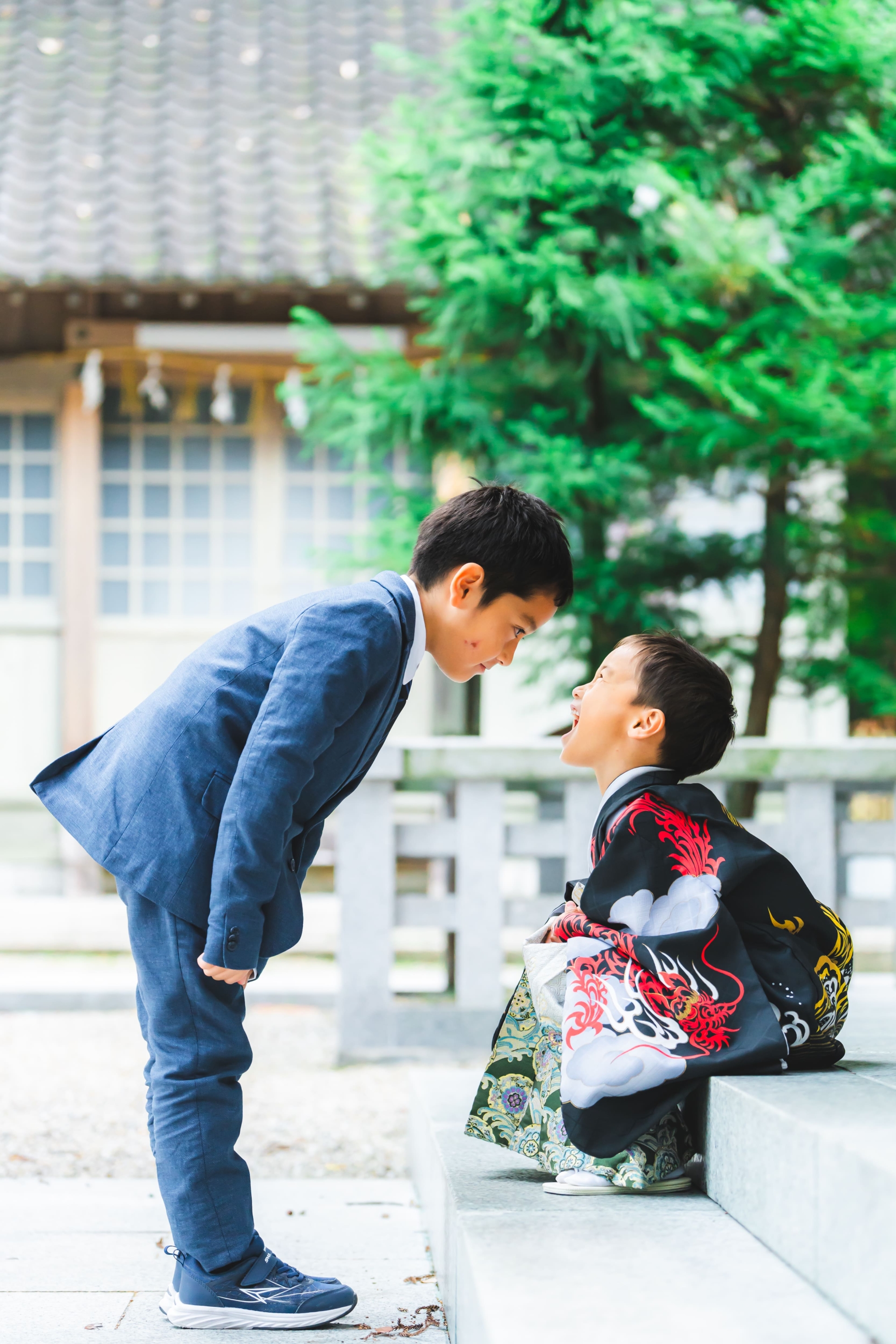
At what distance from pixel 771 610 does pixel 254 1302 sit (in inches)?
175

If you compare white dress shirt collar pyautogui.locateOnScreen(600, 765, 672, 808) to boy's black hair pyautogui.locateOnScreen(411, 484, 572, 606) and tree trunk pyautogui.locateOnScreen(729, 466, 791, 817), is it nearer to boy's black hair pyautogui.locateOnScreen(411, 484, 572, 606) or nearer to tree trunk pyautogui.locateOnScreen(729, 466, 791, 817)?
boy's black hair pyautogui.locateOnScreen(411, 484, 572, 606)

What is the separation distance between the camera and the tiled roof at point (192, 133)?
257 inches

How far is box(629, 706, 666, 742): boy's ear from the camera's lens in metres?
2.02

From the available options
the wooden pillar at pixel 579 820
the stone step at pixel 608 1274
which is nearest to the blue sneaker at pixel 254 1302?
the stone step at pixel 608 1274

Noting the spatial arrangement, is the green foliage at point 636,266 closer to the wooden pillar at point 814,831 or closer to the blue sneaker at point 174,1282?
the wooden pillar at point 814,831

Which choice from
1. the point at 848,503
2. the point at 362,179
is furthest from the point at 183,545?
the point at 848,503

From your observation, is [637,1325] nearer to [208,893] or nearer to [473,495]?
[208,893]

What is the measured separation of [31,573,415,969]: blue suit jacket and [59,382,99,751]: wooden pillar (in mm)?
5203

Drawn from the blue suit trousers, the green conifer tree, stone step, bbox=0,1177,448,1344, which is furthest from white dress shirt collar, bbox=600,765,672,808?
the green conifer tree

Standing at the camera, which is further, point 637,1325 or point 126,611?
point 126,611

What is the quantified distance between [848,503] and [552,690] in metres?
1.81

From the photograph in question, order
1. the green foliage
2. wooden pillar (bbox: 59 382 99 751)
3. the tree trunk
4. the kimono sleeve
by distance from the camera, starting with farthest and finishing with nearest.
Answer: wooden pillar (bbox: 59 382 99 751) < the tree trunk < the green foliage < the kimono sleeve

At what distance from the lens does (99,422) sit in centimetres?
714

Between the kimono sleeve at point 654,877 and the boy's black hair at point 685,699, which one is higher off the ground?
the boy's black hair at point 685,699
